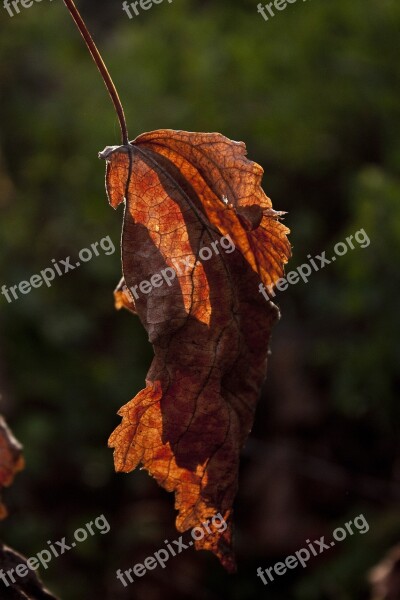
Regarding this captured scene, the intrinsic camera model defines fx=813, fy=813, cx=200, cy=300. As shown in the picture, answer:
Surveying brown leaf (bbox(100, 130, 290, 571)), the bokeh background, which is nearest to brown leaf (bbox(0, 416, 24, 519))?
brown leaf (bbox(100, 130, 290, 571))

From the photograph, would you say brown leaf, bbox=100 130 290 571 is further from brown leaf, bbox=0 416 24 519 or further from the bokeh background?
the bokeh background

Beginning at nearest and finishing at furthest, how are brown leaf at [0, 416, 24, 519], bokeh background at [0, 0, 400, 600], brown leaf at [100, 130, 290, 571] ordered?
brown leaf at [100, 130, 290, 571] → brown leaf at [0, 416, 24, 519] → bokeh background at [0, 0, 400, 600]

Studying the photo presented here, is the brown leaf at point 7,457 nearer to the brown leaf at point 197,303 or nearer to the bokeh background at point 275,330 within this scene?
the brown leaf at point 197,303

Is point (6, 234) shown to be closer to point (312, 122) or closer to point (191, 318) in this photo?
point (312, 122)

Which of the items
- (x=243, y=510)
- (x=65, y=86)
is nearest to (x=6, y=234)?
(x=65, y=86)

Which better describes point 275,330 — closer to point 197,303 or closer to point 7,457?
point 7,457

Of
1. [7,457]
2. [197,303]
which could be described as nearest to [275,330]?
[7,457]
